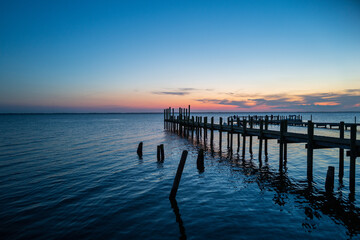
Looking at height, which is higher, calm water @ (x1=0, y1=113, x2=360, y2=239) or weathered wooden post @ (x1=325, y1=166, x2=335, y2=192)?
weathered wooden post @ (x1=325, y1=166, x2=335, y2=192)

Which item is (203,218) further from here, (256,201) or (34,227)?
(34,227)

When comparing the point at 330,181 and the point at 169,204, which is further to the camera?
the point at 330,181

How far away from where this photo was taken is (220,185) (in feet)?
34.1

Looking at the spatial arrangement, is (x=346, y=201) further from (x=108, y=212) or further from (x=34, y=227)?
(x=34, y=227)

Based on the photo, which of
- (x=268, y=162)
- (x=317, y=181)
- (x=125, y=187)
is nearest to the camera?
(x=125, y=187)

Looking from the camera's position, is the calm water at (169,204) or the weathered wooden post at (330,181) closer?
the calm water at (169,204)

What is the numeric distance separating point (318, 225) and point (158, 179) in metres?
7.33

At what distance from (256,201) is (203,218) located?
2708mm

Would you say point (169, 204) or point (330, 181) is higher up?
point (330, 181)

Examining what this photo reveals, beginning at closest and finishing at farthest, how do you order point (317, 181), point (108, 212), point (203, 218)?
1. point (203, 218)
2. point (108, 212)
3. point (317, 181)

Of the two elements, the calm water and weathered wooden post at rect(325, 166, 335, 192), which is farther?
weathered wooden post at rect(325, 166, 335, 192)

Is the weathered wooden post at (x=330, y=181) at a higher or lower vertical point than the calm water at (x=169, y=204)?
higher

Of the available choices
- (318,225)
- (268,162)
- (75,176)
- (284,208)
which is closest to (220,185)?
(284,208)

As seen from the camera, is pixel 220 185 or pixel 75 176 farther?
pixel 75 176
